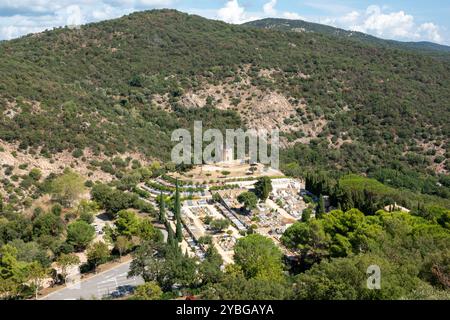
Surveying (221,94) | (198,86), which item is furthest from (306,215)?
(198,86)

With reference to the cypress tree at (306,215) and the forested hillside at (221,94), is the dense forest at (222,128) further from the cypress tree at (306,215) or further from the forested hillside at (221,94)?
the cypress tree at (306,215)

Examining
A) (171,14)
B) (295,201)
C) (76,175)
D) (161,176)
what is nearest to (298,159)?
(295,201)

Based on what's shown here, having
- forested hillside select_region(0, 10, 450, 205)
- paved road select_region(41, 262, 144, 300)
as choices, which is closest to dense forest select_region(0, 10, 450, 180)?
forested hillside select_region(0, 10, 450, 205)

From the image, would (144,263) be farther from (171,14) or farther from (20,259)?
(171,14)

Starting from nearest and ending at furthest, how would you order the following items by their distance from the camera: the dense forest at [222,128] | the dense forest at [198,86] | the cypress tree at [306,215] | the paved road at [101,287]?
the dense forest at [222,128]
the paved road at [101,287]
the cypress tree at [306,215]
the dense forest at [198,86]


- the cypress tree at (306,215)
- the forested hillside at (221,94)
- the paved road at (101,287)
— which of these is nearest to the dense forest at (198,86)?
the forested hillside at (221,94)

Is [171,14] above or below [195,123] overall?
above
